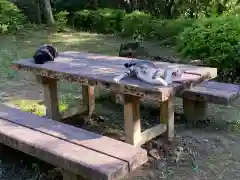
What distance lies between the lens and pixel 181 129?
4.88 m

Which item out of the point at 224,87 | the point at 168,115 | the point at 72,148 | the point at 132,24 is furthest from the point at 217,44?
the point at 132,24

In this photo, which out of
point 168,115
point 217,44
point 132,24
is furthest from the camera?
point 132,24

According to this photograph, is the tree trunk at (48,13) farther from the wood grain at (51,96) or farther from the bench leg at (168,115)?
the bench leg at (168,115)

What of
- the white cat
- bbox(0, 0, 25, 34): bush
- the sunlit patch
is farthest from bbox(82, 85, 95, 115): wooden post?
bbox(0, 0, 25, 34): bush

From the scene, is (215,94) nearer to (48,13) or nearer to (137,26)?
(137,26)

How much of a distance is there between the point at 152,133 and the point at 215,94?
854 mm

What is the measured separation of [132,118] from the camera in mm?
3990

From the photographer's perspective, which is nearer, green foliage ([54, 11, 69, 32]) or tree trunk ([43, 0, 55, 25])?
green foliage ([54, 11, 69, 32])

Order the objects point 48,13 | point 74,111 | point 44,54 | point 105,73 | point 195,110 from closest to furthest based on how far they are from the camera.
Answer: point 105,73, point 44,54, point 195,110, point 74,111, point 48,13

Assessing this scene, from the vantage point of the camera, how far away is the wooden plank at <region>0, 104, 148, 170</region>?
2.97m

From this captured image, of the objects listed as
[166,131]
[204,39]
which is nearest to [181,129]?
[166,131]

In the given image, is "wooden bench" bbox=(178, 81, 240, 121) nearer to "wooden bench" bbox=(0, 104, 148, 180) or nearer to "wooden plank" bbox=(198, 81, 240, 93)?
"wooden plank" bbox=(198, 81, 240, 93)

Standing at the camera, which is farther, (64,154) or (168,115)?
(168,115)

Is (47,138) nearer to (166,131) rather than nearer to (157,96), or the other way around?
(157,96)
